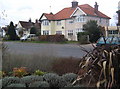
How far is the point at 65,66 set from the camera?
6828 millimetres

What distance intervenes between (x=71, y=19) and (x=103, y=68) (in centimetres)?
3951

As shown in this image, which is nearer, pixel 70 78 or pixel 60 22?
pixel 70 78

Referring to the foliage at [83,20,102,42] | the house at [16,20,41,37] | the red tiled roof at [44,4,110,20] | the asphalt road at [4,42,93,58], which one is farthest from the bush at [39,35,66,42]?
the house at [16,20,41,37]

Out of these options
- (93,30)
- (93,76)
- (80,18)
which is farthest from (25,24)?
(93,76)

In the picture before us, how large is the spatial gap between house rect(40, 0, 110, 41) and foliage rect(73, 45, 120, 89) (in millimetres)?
35334

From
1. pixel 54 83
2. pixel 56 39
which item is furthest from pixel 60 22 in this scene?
pixel 54 83

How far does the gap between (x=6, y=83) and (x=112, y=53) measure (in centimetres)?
239

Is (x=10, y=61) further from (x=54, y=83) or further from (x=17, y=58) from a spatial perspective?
(x=54, y=83)

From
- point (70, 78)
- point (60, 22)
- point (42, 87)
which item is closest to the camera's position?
point (42, 87)

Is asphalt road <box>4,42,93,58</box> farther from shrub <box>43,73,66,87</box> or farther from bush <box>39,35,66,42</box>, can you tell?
bush <box>39,35,66,42</box>

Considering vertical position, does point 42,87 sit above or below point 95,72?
below

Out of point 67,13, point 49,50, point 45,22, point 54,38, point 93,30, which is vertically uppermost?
point 67,13

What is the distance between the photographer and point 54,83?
4.89 metres

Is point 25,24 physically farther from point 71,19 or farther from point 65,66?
point 65,66
